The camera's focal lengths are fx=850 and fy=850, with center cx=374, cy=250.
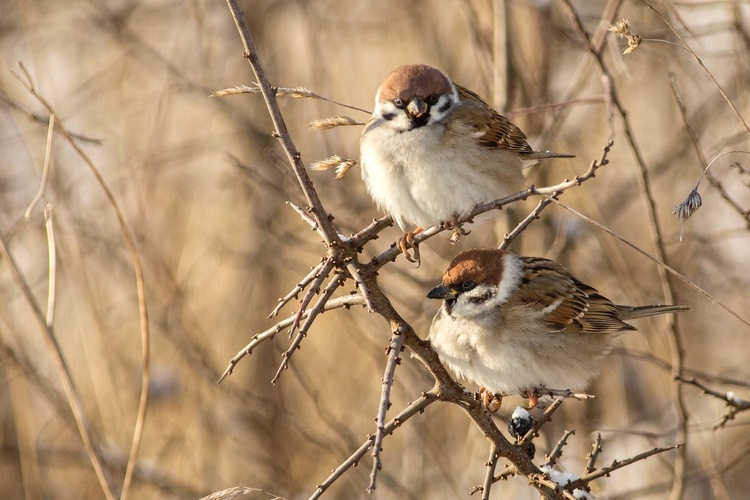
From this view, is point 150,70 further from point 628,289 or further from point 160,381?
point 628,289

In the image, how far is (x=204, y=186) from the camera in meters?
5.81

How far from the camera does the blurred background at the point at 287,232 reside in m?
4.71

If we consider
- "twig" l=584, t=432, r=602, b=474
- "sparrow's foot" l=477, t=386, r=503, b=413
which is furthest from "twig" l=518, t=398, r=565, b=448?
"sparrow's foot" l=477, t=386, r=503, b=413

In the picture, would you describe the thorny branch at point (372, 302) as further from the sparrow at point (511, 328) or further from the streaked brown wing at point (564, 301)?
the streaked brown wing at point (564, 301)

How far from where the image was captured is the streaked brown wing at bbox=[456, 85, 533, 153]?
123 inches

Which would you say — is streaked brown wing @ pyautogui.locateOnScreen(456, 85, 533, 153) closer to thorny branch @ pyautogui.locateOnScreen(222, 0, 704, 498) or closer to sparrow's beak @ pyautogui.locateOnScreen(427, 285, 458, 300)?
sparrow's beak @ pyautogui.locateOnScreen(427, 285, 458, 300)

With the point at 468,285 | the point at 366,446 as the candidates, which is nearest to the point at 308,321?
the point at 366,446

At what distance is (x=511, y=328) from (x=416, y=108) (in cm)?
83

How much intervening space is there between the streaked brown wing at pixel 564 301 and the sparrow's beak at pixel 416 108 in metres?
0.69

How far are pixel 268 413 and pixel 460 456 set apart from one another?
130 centimetres

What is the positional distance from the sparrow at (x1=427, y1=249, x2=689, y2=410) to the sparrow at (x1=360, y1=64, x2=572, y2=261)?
217 millimetres

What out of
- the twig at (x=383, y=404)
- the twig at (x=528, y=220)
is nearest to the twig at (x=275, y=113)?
the twig at (x=383, y=404)

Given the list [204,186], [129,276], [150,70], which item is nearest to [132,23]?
[150,70]

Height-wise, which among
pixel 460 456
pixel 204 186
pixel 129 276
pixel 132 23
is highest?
pixel 132 23
